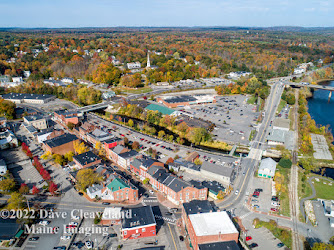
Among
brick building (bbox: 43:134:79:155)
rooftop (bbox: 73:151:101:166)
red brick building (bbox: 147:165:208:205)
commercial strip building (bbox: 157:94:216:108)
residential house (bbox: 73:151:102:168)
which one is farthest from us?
commercial strip building (bbox: 157:94:216:108)

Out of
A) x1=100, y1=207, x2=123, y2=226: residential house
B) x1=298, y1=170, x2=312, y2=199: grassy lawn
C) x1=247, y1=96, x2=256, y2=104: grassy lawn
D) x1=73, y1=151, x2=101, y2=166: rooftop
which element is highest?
x1=247, y1=96, x2=256, y2=104: grassy lawn

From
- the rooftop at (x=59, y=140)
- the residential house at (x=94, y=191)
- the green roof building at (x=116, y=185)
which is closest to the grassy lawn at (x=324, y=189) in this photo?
the green roof building at (x=116, y=185)

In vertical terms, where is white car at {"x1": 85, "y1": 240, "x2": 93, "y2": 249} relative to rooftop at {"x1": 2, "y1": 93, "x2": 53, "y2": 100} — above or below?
below

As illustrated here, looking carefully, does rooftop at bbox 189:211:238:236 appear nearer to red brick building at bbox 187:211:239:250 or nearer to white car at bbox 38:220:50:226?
red brick building at bbox 187:211:239:250

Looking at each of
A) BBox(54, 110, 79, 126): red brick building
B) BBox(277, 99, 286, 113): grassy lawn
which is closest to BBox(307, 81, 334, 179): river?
BBox(277, 99, 286, 113): grassy lawn

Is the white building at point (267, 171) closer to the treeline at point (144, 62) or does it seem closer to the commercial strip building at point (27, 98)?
the commercial strip building at point (27, 98)

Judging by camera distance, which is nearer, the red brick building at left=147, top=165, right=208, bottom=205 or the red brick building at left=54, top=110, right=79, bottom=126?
the red brick building at left=147, top=165, right=208, bottom=205

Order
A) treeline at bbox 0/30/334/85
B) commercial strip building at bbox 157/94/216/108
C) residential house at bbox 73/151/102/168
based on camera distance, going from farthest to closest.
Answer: treeline at bbox 0/30/334/85 → commercial strip building at bbox 157/94/216/108 → residential house at bbox 73/151/102/168

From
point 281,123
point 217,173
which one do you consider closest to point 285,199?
point 217,173
